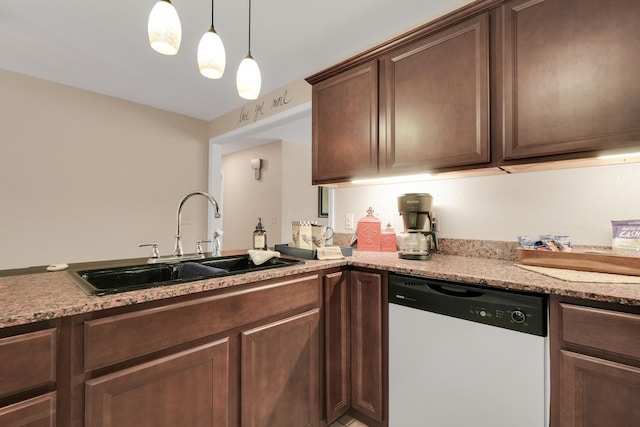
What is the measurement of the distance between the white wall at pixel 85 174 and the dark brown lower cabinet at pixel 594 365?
3700 mm

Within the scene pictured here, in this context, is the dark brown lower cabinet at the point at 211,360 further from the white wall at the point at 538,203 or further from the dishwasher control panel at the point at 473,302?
the white wall at the point at 538,203

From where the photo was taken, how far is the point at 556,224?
146 cm

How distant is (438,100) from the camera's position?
1.53 metres

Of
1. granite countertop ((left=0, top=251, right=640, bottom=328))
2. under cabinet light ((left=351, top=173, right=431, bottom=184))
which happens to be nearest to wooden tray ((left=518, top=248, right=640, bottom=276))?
granite countertop ((left=0, top=251, right=640, bottom=328))

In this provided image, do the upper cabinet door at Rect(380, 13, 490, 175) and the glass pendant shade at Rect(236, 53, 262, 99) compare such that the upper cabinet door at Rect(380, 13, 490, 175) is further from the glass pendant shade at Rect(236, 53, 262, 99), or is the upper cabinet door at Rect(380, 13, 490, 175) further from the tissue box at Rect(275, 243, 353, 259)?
the glass pendant shade at Rect(236, 53, 262, 99)

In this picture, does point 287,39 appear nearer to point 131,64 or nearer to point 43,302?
point 131,64

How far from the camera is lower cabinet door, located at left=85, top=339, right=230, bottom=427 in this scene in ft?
2.71

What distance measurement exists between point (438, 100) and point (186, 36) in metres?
1.81

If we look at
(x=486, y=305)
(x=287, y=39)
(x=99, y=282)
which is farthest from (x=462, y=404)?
(x=287, y=39)

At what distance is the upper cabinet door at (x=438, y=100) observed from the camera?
1.40m

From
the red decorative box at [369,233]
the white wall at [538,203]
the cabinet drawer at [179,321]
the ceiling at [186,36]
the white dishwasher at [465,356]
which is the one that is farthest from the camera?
the red decorative box at [369,233]

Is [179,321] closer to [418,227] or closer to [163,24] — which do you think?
[163,24]

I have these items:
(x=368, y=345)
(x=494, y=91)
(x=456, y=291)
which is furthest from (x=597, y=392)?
(x=494, y=91)

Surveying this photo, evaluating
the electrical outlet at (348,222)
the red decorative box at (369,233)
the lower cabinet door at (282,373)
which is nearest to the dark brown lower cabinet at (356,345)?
the lower cabinet door at (282,373)
